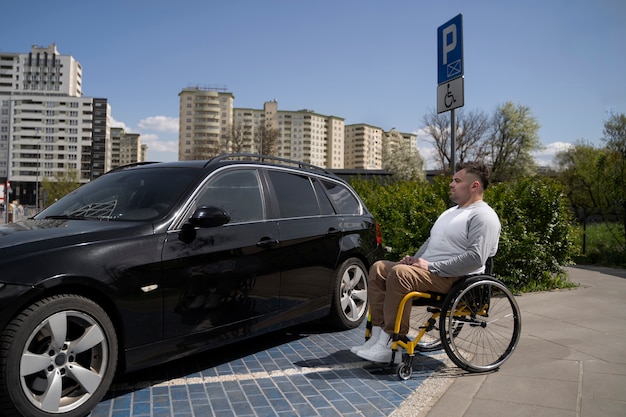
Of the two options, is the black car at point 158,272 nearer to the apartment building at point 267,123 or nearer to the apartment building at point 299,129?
the apartment building at point 267,123

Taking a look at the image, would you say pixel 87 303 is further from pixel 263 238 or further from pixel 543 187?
pixel 543 187

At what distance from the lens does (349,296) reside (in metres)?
5.57

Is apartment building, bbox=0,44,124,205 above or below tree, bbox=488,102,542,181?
above

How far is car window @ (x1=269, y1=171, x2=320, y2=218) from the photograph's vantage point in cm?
494

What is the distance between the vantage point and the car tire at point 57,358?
286 cm

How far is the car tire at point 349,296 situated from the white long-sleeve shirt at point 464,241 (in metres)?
1.23

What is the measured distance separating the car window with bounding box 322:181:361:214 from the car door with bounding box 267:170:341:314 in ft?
0.73

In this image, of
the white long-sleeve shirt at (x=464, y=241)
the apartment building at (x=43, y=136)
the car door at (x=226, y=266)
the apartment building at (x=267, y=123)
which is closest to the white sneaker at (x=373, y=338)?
the white long-sleeve shirt at (x=464, y=241)

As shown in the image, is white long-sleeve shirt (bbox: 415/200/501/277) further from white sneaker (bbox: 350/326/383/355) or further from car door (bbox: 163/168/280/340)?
car door (bbox: 163/168/280/340)

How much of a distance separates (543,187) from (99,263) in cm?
696

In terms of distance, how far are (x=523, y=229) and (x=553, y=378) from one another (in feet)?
13.0

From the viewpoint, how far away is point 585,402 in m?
3.47

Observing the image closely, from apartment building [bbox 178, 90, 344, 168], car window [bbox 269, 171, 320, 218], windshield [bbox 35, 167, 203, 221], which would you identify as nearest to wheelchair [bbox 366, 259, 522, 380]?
car window [bbox 269, 171, 320, 218]

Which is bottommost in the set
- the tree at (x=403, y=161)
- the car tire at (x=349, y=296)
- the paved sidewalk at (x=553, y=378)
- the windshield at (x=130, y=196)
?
the paved sidewalk at (x=553, y=378)
